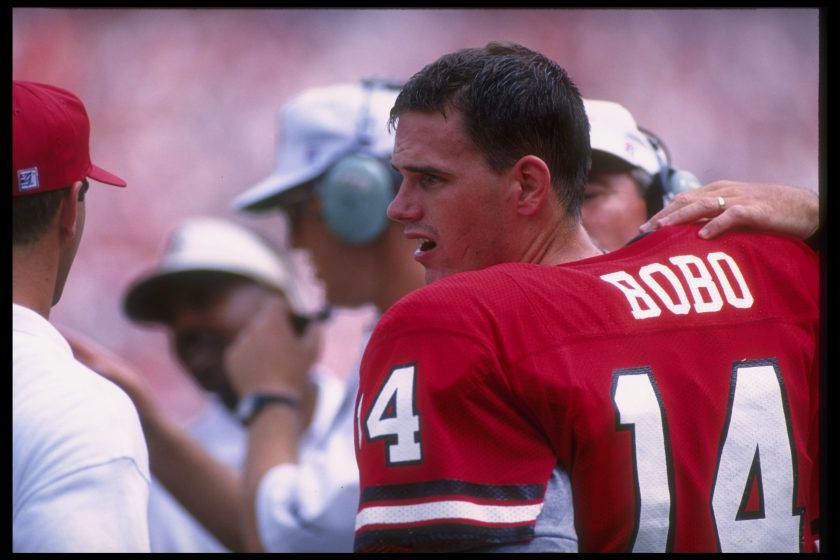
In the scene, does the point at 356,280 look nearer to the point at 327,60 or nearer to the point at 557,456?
the point at 557,456

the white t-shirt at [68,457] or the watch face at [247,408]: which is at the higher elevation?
the white t-shirt at [68,457]

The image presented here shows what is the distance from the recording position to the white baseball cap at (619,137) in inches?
93.9

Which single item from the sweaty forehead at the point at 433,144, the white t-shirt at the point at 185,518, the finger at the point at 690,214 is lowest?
the white t-shirt at the point at 185,518

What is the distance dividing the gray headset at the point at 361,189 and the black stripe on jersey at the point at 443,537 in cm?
168

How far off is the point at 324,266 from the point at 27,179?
5.28 feet

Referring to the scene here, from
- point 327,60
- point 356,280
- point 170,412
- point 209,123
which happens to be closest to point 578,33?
point 327,60

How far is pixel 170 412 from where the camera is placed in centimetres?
663

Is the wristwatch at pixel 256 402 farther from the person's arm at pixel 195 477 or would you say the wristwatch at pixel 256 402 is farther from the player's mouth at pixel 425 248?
the player's mouth at pixel 425 248

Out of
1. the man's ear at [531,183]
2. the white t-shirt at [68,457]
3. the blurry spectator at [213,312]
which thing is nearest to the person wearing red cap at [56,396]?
the white t-shirt at [68,457]

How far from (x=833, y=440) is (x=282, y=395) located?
6.09 feet

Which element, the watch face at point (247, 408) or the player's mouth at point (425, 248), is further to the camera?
the watch face at point (247, 408)

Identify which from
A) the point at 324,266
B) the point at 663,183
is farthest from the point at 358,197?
the point at 663,183

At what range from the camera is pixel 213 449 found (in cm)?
462

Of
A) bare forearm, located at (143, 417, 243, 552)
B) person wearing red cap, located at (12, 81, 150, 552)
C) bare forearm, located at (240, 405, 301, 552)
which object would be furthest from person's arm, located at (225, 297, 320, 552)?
person wearing red cap, located at (12, 81, 150, 552)
